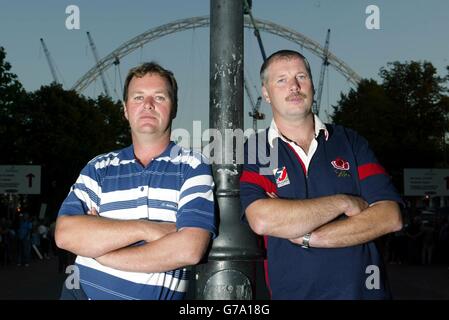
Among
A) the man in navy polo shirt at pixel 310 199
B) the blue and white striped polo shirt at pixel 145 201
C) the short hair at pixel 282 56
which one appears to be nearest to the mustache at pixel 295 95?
the man in navy polo shirt at pixel 310 199

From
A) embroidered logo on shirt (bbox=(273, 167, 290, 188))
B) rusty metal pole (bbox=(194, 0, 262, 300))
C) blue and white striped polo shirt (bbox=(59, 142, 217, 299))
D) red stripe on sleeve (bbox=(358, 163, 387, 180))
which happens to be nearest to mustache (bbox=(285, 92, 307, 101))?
embroidered logo on shirt (bbox=(273, 167, 290, 188))

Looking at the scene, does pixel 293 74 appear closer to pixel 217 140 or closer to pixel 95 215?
pixel 217 140

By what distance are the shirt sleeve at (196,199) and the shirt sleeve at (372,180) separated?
3.05 feet

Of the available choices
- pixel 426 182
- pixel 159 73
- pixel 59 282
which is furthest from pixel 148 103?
pixel 426 182

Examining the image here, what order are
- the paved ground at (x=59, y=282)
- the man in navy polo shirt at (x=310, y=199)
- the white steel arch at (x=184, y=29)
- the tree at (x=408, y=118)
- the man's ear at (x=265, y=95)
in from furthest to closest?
the white steel arch at (x=184, y=29), the tree at (x=408, y=118), the paved ground at (x=59, y=282), the man's ear at (x=265, y=95), the man in navy polo shirt at (x=310, y=199)

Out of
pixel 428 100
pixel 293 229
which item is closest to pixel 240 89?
pixel 293 229

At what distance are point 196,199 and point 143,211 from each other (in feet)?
1.01

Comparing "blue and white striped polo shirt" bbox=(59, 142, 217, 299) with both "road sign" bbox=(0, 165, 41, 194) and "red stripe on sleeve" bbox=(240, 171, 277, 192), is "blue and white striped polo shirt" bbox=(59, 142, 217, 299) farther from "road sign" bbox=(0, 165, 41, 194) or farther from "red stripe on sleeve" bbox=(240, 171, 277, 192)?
"road sign" bbox=(0, 165, 41, 194)

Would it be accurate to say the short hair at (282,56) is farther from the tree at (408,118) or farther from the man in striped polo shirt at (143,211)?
the tree at (408,118)

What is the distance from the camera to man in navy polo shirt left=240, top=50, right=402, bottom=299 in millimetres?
4094

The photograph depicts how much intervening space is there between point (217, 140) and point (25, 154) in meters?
55.7

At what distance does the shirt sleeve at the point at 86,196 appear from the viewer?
4.28 meters

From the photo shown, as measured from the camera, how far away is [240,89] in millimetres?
5574

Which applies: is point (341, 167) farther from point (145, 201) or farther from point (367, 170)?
point (145, 201)
